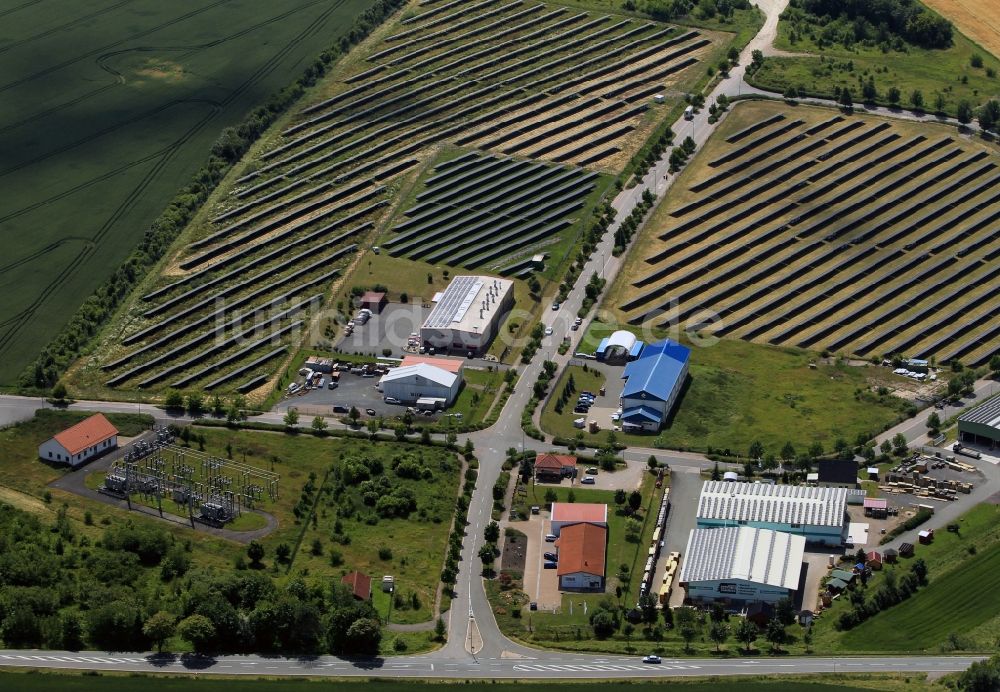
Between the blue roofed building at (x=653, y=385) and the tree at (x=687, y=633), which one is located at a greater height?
the blue roofed building at (x=653, y=385)

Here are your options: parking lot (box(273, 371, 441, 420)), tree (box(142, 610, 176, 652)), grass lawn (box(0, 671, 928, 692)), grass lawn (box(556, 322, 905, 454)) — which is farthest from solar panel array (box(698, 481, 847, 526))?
tree (box(142, 610, 176, 652))

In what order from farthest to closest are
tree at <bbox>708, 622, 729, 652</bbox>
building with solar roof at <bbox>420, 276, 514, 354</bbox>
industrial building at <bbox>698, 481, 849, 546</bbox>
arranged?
building with solar roof at <bbox>420, 276, 514, 354</bbox>
industrial building at <bbox>698, 481, 849, 546</bbox>
tree at <bbox>708, 622, 729, 652</bbox>

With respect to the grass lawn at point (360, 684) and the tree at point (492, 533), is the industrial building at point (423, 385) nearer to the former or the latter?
the tree at point (492, 533)

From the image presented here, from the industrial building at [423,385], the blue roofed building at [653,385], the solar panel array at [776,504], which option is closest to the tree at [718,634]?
the solar panel array at [776,504]

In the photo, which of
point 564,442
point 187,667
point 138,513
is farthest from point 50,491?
point 564,442

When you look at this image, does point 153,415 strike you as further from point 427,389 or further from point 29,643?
point 29,643

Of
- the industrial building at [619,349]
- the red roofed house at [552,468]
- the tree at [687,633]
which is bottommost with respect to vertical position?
the tree at [687,633]

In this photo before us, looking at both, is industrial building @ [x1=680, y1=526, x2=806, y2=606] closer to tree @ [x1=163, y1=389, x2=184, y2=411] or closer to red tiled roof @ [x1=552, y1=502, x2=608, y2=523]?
red tiled roof @ [x1=552, y1=502, x2=608, y2=523]
